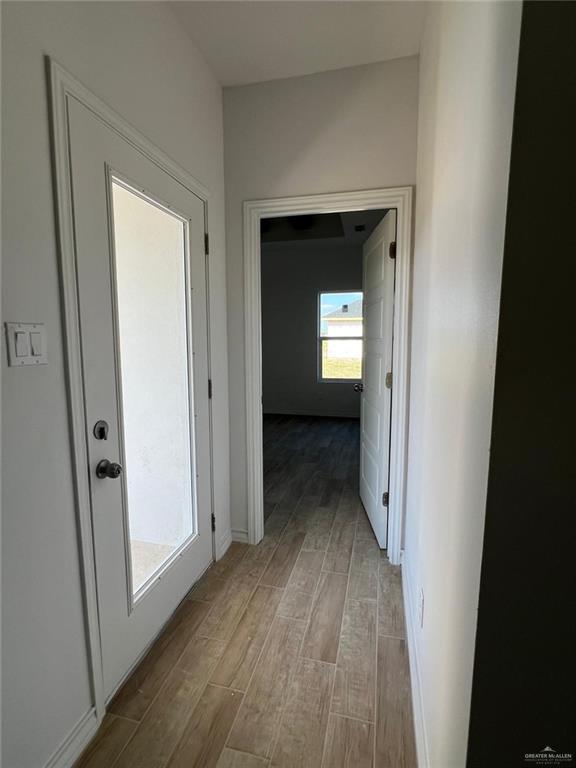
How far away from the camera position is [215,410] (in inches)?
88.3

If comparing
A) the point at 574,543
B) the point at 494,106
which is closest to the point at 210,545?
the point at 574,543

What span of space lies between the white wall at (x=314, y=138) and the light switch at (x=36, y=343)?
4.53 ft

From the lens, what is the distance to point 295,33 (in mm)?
1810

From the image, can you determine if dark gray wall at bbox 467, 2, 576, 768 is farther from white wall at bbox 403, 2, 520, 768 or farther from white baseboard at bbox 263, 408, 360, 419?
white baseboard at bbox 263, 408, 360, 419

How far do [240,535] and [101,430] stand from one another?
152 centimetres

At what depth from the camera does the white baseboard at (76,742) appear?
3.76 feet

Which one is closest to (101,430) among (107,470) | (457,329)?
(107,470)

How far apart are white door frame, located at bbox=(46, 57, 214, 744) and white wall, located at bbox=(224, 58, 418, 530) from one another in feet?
3.25

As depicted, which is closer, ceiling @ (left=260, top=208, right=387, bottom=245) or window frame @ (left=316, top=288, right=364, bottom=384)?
ceiling @ (left=260, top=208, right=387, bottom=245)

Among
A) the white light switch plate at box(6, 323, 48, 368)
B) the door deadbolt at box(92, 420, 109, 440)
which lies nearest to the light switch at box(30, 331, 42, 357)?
the white light switch plate at box(6, 323, 48, 368)

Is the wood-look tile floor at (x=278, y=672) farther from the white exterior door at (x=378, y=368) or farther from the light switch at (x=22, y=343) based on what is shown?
the light switch at (x=22, y=343)

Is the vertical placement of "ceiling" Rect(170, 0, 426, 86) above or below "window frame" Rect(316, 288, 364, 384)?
above

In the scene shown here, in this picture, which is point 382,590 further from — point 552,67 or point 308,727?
point 552,67

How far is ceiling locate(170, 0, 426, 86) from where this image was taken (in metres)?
1.67
